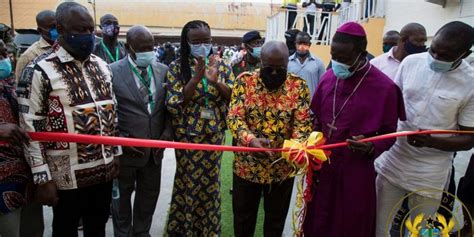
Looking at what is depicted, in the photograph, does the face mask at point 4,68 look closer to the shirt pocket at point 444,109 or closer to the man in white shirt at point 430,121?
the man in white shirt at point 430,121

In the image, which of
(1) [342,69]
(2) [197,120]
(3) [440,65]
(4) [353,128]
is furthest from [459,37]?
(2) [197,120]

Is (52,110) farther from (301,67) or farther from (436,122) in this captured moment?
A: (301,67)

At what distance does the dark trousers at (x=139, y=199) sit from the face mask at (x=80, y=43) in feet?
4.06

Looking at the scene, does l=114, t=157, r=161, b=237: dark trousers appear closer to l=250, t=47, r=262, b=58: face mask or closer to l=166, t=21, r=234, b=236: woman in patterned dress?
l=166, t=21, r=234, b=236: woman in patterned dress

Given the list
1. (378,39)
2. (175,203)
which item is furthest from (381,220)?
(378,39)

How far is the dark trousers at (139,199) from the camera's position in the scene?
3.36 meters

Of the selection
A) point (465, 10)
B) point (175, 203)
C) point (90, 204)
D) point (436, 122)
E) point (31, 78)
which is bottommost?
point (175, 203)

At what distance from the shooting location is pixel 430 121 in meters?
2.67

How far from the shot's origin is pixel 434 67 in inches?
102

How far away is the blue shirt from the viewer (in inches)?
213

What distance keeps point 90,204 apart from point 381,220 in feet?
7.47

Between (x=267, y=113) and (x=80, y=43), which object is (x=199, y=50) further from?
(x=80, y=43)

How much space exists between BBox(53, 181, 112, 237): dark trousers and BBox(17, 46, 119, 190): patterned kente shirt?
0.36ft

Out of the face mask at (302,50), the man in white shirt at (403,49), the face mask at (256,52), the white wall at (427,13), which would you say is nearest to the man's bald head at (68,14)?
the man in white shirt at (403,49)
